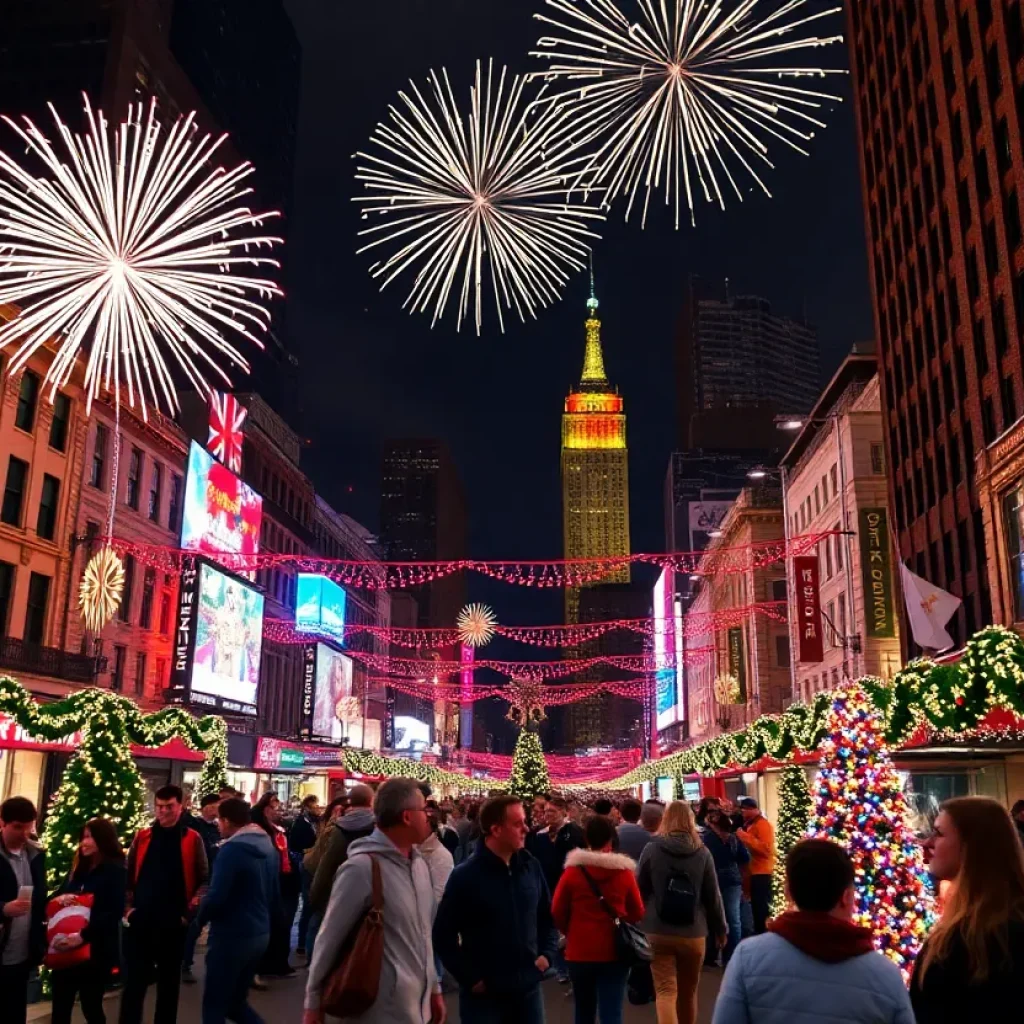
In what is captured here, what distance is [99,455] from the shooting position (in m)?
38.8

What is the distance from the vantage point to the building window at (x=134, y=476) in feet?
137

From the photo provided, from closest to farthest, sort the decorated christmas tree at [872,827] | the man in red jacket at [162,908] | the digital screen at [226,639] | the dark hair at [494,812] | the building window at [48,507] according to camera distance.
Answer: the dark hair at [494,812] → the man in red jacket at [162,908] → the decorated christmas tree at [872,827] → the building window at [48,507] → the digital screen at [226,639]

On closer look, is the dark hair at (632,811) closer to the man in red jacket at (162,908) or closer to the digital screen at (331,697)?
the man in red jacket at (162,908)

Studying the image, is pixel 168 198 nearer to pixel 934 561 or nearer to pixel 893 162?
pixel 934 561

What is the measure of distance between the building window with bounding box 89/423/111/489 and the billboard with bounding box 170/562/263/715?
5.18 metres

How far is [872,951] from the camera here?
3.76 meters

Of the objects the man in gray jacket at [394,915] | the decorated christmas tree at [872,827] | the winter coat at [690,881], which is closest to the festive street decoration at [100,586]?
the decorated christmas tree at [872,827]

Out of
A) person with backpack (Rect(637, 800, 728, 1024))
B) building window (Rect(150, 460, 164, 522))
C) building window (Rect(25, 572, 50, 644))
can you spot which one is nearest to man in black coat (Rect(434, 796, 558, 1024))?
person with backpack (Rect(637, 800, 728, 1024))

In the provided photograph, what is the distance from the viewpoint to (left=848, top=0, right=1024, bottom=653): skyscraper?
37.0 m

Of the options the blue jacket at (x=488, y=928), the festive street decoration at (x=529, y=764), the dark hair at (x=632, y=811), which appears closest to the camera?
the blue jacket at (x=488, y=928)

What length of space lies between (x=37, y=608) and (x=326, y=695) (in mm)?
32646

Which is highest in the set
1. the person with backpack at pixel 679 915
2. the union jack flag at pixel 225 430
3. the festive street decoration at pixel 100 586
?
the union jack flag at pixel 225 430

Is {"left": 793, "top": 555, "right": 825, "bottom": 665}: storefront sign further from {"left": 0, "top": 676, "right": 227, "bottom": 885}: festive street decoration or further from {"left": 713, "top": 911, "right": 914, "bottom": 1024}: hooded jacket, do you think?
{"left": 713, "top": 911, "right": 914, "bottom": 1024}: hooded jacket

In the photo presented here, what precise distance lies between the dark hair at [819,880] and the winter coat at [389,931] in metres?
2.15
